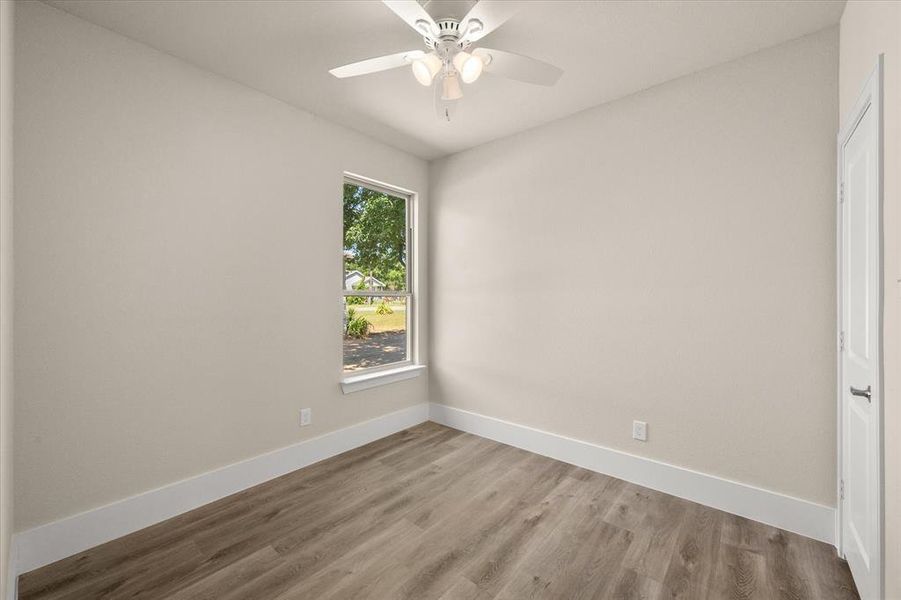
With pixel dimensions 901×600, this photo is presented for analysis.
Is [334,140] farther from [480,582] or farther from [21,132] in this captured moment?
[480,582]

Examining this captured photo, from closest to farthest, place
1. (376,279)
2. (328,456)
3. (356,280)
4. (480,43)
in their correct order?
(480,43) → (328,456) → (356,280) → (376,279)

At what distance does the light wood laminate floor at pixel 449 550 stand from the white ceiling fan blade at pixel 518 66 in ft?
7.83

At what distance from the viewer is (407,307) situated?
3959 mm

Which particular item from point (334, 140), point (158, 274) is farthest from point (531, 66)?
point (158, 274)

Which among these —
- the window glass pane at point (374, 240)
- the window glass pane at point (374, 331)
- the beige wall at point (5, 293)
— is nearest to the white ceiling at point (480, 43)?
the beige wall at point (5, 293)

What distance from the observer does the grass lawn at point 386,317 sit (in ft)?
11.5

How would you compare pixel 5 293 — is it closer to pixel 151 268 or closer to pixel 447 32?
pixel 151 268

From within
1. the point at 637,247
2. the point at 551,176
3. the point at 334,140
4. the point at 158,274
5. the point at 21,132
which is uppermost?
the point at 334,140

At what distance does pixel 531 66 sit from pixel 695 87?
1333mm

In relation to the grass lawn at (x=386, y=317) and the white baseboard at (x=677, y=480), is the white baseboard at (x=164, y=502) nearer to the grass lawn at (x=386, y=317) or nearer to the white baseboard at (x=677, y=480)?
the grass lawn at (x=386, y=317)

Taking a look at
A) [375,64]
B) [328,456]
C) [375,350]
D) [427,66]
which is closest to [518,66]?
[427,66]

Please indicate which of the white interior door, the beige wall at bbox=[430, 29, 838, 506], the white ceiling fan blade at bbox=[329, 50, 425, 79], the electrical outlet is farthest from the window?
the white interior door

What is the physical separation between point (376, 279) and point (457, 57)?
7.10 feet

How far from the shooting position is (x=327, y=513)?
7.60ft
